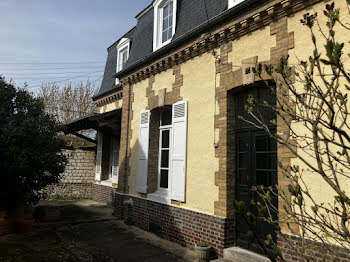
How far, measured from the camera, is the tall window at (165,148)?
7.39 metres

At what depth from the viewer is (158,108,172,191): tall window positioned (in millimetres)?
7395

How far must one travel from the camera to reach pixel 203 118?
602 centimetres

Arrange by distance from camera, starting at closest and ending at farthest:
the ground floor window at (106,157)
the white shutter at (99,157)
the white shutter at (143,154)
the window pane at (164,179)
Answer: the window pane at (164,179) < the white shutter at (143,154) < the ground floor window at (106,157) < the white shutter at (99,157)

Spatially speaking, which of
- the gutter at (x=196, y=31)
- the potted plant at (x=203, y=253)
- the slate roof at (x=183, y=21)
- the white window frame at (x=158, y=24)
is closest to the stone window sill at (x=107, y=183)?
the slate roof at (x=183, y=21)

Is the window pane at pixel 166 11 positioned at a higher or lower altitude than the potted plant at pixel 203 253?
higher

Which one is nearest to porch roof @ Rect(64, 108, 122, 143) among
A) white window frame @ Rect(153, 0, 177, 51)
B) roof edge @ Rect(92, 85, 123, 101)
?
roof edge @ Rect(92, 85, 123, 101)

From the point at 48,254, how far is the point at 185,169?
3311 millimetres

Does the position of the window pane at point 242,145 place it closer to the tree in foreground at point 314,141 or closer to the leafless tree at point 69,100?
the tree in foreground at point 314,141

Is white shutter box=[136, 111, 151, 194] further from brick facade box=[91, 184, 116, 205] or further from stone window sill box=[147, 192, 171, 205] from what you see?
brick facade box=[91, 184, 116, 205]

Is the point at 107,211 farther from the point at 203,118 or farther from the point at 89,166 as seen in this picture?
the point at 203,118

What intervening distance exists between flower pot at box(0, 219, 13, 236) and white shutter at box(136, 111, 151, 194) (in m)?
3.32

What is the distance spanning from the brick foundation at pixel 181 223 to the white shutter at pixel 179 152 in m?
0.42

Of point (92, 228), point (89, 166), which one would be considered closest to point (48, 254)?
point (92, 228)

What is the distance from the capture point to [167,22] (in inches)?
311
